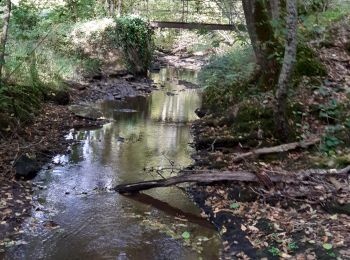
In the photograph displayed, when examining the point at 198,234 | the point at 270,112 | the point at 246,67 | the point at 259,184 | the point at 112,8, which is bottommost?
the point at 198,234

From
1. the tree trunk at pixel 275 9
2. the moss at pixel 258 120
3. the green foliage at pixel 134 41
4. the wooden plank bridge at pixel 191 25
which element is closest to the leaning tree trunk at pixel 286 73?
the moss at pixel 258 120

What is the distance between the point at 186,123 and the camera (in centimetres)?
1390

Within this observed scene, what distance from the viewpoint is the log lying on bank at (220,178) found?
22.7 feet

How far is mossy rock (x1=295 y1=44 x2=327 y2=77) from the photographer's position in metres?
10.3

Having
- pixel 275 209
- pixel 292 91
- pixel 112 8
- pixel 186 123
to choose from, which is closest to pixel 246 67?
pixel 292 91

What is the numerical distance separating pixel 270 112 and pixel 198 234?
4.13m

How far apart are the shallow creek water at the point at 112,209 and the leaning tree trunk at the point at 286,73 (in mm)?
2216

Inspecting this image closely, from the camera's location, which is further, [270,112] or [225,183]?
[270,112]

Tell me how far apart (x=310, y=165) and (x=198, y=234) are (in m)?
2.54

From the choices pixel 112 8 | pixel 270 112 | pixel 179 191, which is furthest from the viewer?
pixel 112 8

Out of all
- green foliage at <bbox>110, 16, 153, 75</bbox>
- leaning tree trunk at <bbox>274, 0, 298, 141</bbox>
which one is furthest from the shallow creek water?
green foliage at <bbox>110, 16, 153, 75</bbox>

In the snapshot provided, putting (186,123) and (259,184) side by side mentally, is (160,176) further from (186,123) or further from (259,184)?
(186,123)

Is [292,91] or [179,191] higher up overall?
[292,91]

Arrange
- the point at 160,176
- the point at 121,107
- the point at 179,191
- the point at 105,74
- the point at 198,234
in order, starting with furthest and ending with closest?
the point at 105,74
the point at 121,107
the point at 160,176
the point at 179,191
the point at 198,234
